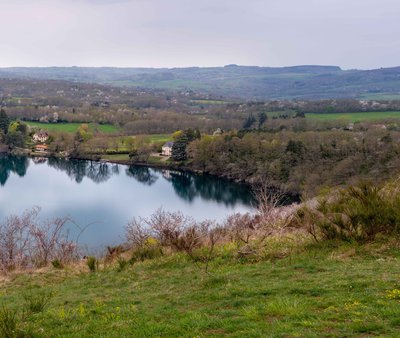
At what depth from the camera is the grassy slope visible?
5.45m

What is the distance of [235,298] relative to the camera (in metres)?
6.94

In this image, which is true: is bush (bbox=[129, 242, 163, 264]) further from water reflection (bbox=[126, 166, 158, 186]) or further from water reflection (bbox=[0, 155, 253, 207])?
water reflection (bbox=[126, 166, 158, 186])

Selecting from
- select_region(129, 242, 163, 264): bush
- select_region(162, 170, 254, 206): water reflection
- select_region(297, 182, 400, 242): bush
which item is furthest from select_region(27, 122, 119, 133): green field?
select_region(297, 182, 400, 242): bush

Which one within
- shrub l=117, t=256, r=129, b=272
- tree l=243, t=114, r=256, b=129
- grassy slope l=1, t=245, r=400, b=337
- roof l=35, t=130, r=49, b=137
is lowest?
roof l=35, t=130, r=49, b=137

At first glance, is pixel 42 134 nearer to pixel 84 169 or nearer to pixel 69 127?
pixel 69 127

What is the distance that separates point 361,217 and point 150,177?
45100mm

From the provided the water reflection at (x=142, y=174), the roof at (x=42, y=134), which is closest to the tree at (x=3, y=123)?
the roof at (x=42, y=134)

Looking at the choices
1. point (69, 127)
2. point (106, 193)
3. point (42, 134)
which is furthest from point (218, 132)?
point (106, 193)

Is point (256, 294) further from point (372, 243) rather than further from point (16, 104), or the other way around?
point (16, 104)

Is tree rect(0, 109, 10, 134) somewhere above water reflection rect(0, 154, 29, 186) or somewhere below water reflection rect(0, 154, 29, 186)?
above

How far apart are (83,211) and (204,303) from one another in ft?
104

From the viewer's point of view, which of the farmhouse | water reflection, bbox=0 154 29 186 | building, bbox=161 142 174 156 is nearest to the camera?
water reflection, bbox=0 154 29 186

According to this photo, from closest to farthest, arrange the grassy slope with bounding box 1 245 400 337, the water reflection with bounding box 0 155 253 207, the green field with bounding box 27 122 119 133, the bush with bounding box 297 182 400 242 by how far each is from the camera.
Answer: the grassy slope with bounding box 1 245 400 337, the bush with bounding box 297 182 400 242, the water reflection with bounding box 0 155 253 207, the green field with bounding box 27 122 119 133

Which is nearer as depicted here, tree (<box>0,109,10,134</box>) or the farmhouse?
tree (<box>0,109,10,134</box>)
